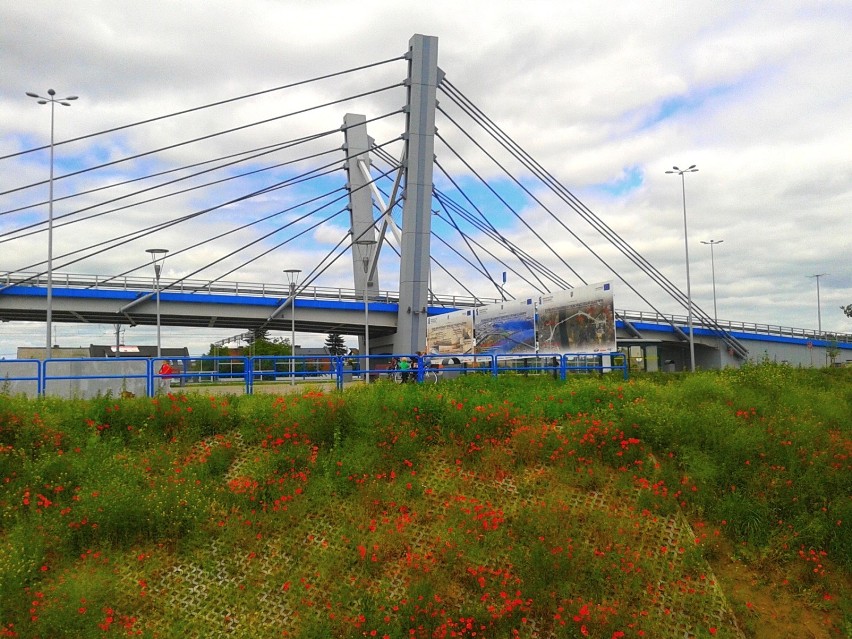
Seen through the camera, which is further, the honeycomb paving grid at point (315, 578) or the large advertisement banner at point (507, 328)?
the large advertisement banner at point (507, 328)

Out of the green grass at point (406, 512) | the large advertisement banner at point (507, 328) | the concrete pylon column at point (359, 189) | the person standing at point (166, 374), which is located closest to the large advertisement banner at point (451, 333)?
the large advertisement banner at point (507, 328)

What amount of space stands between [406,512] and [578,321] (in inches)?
714

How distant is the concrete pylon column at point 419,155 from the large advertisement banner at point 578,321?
8433 mm

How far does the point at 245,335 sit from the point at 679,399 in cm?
8435

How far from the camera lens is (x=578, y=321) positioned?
2577 cm

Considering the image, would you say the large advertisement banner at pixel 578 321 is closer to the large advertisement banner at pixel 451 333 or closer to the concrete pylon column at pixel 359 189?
the large advertisement banner at pixel 451 333

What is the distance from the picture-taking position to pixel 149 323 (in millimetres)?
49406

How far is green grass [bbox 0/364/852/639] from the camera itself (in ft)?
23.8

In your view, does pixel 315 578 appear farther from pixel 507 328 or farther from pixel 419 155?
pixel 419 155

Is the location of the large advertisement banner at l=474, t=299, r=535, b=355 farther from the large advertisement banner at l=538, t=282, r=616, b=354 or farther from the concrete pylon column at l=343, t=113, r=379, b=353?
the concrete pylon column at l=343, t=113, r=379, b=353

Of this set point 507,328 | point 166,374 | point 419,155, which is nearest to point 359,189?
point 419,155

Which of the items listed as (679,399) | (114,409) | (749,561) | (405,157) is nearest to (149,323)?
(405,157)

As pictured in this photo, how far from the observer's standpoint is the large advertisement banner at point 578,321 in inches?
969

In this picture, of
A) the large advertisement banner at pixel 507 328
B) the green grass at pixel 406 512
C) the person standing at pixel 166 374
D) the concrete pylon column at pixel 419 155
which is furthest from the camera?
the concrete pylon column at pixel 419 155
